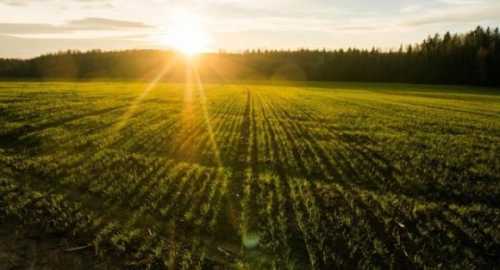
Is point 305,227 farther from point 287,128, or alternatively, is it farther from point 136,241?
point 287,128

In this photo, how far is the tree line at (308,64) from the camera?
76.1 metres

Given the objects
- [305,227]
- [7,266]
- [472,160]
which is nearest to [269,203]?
[305,227]

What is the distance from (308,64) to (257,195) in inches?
3945

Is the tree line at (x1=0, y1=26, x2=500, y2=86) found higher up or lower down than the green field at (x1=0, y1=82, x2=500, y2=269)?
higher up

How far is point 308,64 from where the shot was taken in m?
104

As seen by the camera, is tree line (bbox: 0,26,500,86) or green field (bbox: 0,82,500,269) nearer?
green field (bbox: 0,82,500,269)

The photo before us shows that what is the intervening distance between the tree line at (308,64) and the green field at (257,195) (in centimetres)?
7275

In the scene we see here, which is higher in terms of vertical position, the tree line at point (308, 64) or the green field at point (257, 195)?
the tree line at point (308, 64)

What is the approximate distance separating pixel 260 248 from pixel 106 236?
268 centimetres

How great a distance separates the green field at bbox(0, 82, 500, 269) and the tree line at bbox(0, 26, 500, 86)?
72.8 metres

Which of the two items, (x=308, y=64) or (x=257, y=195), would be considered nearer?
(x=257, y=195)

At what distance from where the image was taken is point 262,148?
1249 cm

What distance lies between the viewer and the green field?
554 cm

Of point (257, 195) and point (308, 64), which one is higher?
point (308, 64)
